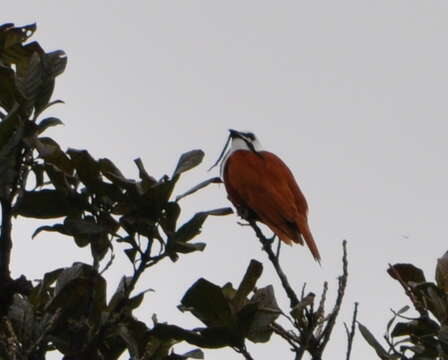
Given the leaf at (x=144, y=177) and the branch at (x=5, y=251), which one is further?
the leaf at (x=144, y=177)

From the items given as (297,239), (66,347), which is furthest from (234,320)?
(297,239)

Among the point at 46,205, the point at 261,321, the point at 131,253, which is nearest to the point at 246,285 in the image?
the point at 261,321

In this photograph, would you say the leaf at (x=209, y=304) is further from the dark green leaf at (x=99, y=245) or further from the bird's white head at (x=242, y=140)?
the bird's white head at (x=242, y=140)

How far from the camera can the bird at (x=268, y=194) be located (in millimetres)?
6004

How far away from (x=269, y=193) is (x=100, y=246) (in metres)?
3.46

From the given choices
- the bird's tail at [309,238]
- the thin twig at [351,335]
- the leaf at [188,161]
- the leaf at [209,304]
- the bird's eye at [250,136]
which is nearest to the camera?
the thin twig at [351,335]

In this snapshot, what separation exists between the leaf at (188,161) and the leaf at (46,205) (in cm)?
31

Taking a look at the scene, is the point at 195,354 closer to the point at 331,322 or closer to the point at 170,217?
the point at 170,217

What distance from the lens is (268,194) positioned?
252 inches

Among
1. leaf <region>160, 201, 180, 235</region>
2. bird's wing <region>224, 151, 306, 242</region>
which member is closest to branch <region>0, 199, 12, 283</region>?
leaf <region>160, 201, 180, 235</region>

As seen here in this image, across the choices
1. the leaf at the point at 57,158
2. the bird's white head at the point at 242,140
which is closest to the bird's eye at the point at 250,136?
the bird's white head at the point at 242,140

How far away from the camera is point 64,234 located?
2.99m

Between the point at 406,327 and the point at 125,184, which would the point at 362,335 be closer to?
the point at 406,327

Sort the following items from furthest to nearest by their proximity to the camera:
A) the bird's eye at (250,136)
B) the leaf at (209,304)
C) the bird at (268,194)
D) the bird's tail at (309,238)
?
the bird's eye at (250,136) → the bird at (268,194) → the bird's tail at (309,238) → the leaf at (209,304)
